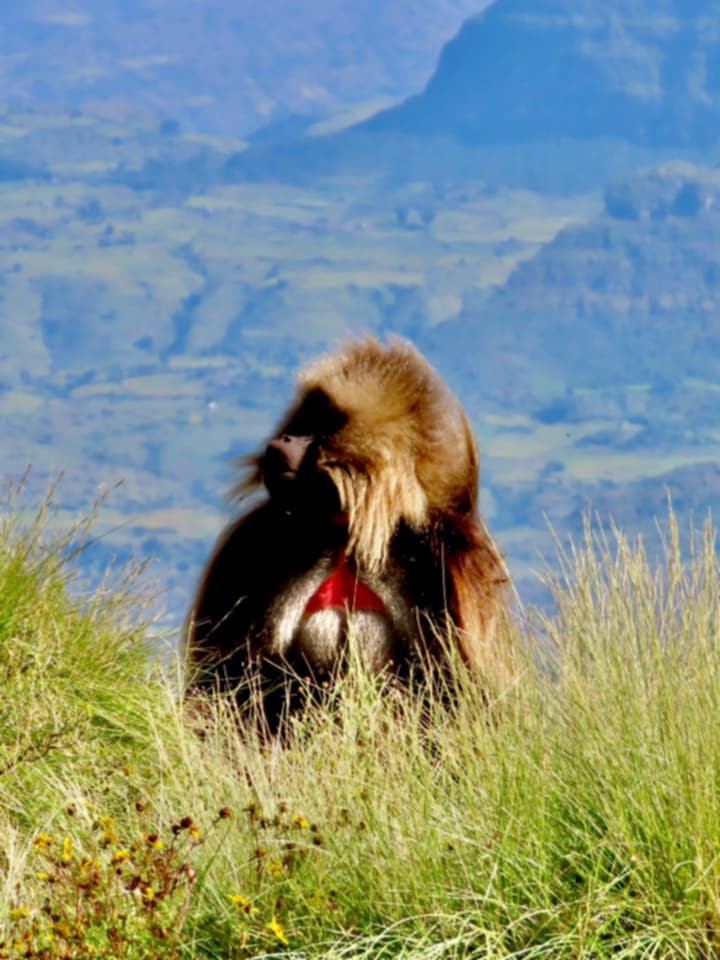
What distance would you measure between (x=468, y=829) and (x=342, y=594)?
1.23 metres

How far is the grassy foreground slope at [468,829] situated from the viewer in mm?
3658

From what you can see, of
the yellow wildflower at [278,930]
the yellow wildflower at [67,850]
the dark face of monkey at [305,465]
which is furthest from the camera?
the dark face of monkey at [305,465]

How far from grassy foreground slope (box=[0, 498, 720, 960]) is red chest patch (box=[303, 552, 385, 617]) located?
386 millimetres

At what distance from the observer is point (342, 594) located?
16.6ft

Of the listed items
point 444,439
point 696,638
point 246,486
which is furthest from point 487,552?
point 696,638

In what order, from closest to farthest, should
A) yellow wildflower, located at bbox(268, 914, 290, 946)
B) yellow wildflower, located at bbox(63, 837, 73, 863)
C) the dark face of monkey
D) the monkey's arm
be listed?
1. yellow wildflower, located at bbox(268, 914, 290, 946)
2. yellow wildflower, located at bbox(63, 837, 73, 863)
3. the dark face of monkey
4. the monkey's arm

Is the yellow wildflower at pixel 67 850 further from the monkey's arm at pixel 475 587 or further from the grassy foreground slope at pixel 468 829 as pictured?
the monkey's arm at pixel 475 587

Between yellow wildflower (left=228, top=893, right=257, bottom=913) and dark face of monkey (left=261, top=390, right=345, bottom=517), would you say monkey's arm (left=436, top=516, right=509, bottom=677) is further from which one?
yellow wildflower (left=228, top=893, right=257, bottom=913)

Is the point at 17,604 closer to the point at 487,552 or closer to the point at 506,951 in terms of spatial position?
the point at 487,552

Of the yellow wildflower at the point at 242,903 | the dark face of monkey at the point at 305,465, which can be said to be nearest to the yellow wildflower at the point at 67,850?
the yellow wildflower at the point at 242,903

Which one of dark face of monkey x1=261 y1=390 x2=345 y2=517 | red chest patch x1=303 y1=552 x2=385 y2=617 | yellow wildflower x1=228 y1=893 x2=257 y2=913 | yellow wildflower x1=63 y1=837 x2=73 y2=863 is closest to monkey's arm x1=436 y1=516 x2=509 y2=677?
red chest patch x1=303 y1=552 x2=385 y2=617

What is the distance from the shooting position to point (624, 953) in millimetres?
3475

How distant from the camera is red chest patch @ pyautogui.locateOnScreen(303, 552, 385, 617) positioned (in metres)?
5.04

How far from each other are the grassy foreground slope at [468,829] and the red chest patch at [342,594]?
0.39m
